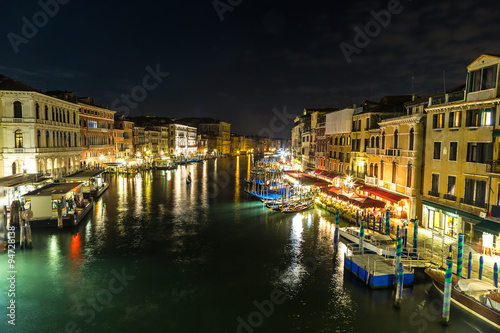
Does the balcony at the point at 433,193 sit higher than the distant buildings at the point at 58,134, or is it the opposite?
the distant buildings at the point at 58,134

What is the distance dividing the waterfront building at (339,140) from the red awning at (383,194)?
6.96 meters

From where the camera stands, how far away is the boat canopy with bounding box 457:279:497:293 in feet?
44.9

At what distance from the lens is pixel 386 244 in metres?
20.3

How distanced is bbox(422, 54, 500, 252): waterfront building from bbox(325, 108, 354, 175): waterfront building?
1421 cm

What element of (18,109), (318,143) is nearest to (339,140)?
(318,143)

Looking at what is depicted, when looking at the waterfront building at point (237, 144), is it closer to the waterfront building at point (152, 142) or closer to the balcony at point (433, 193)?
the waterfront building at point (152, 142)

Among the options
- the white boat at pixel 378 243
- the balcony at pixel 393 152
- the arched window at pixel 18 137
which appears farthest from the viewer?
the arched window at pixel 18 137

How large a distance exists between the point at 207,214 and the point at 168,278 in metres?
14.8

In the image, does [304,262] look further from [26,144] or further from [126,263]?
[26,144]

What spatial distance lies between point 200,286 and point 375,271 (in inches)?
351

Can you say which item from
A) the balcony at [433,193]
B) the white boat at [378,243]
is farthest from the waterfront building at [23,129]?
the balcony at [433,193]

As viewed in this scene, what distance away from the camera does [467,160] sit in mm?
19625

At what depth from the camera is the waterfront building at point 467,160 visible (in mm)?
17875

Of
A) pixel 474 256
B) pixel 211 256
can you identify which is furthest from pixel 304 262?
pixel 474 256
